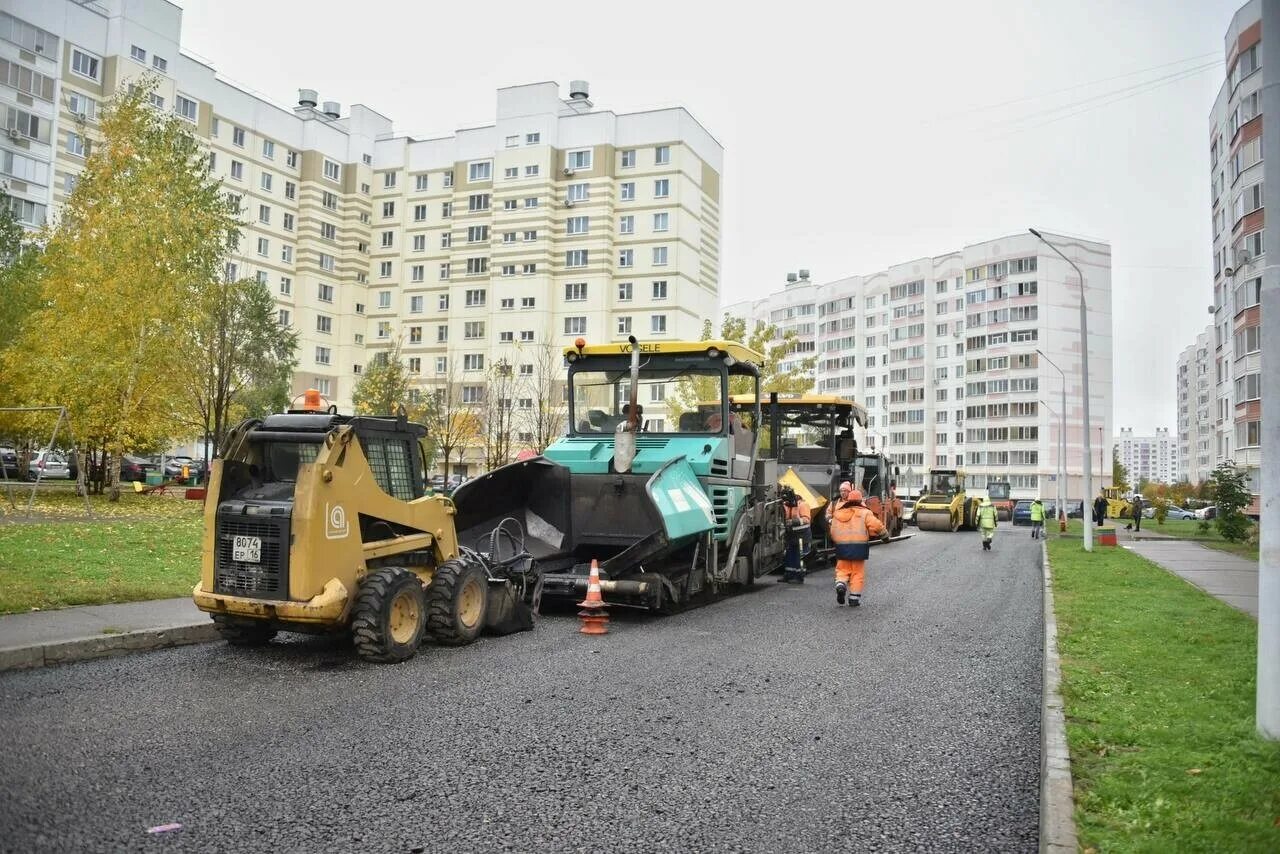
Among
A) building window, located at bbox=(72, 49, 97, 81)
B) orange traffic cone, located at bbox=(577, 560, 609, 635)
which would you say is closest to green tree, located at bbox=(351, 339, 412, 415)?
building window, located at bbox=(72, 49, 97, 81)

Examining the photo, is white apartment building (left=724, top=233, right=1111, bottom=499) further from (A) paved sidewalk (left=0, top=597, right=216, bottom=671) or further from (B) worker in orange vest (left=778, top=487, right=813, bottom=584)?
(A) paved sidewalk (left=0, top=597, right=216, bottom=671)

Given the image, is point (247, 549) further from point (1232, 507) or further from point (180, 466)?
point (180, 466)

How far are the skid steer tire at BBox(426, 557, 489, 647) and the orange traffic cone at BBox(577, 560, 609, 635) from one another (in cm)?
119

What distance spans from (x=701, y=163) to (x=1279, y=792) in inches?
→ 2366

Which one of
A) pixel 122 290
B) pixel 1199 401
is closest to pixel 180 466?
pixel 122 290

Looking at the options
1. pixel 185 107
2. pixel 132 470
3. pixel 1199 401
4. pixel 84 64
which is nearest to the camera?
pixel 132 470

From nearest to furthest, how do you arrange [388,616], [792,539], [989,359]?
[388,616] → [792,539] → [989,359]

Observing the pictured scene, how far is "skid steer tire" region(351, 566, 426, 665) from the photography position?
767 centimetres

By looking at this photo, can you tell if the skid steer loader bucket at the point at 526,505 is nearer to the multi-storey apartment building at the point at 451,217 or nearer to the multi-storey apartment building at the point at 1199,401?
the multi-storey apartment building at the point at 451,217

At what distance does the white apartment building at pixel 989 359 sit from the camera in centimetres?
8975

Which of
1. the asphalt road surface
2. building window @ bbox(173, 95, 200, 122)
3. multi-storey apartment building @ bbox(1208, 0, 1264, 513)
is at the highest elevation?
building window @ bbox(173, 95, 200, 122)

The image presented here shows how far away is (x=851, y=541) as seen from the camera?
40.6ft

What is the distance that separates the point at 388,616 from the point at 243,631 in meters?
1.57

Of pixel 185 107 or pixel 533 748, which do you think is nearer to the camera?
pixel 533 748
